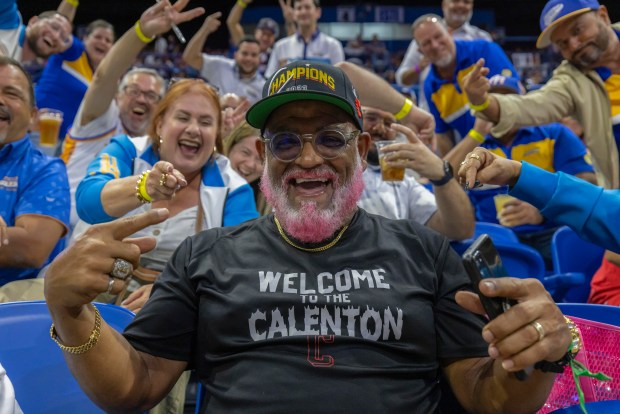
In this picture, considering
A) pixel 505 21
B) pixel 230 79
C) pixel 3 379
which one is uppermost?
pixel 505 21

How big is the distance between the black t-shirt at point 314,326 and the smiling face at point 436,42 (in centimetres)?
311

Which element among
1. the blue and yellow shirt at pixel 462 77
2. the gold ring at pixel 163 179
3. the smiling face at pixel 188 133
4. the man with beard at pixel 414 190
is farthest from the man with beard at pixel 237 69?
the gold ring at pixel 163 179

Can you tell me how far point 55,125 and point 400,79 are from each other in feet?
13.0

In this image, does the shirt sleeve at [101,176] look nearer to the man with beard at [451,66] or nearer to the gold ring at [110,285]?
the gold ring at [110,285]

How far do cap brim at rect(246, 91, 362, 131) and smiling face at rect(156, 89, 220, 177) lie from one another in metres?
0.90

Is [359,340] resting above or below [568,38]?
below

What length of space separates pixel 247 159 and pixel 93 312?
80.2 inches

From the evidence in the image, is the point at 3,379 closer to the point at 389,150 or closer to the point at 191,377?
the point at 191,377

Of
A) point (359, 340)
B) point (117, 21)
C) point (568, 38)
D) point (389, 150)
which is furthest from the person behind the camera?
point (117, 21)

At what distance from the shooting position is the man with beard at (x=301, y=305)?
4.32 feet

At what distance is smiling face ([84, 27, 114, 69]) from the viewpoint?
536 centimetres

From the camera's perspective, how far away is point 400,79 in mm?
6809

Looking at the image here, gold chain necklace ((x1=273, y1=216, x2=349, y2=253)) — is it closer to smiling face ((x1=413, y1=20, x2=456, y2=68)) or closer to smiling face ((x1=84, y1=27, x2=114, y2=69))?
smiling face ((x1=413, y1=20, x2=456, y2=68))

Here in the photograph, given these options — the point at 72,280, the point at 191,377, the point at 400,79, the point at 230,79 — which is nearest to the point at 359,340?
the point at 72,280
